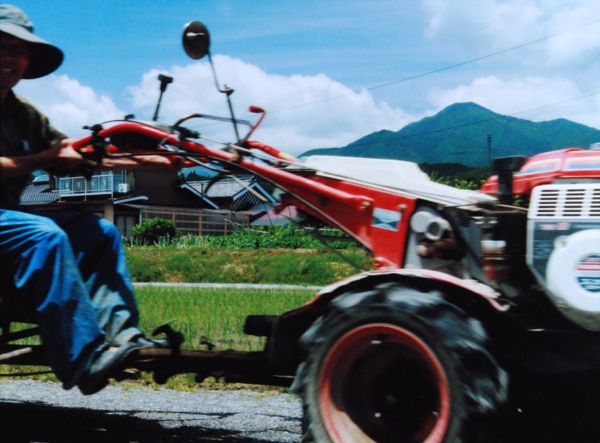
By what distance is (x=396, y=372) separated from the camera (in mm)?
3412

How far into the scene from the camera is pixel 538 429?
3.99m

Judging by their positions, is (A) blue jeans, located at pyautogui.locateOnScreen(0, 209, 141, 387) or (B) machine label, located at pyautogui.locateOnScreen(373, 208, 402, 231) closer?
(A) blue jeans, located at pyautogui.locateOnScreen(0, 209, 141, 387)

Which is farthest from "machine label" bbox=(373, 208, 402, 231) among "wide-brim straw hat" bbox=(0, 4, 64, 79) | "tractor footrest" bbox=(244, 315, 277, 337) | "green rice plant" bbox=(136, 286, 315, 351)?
"green rice plant" bbox=(136, 286, 315, 351)

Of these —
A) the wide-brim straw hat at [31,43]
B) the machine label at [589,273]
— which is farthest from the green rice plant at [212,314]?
the machine label at [589,273]

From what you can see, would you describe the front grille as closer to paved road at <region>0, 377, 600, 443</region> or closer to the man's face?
A: paved road at <region>0, 377, 600, 443</region>

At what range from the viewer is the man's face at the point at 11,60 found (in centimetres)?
414

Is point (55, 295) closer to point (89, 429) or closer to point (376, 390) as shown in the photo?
point (89, 429)

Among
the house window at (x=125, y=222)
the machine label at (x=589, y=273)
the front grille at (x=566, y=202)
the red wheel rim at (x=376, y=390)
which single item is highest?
the front grille at (x=566, y=202)

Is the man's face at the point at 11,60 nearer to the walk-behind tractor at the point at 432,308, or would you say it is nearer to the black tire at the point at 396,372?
the walk-behind tractor at the point at 432,308

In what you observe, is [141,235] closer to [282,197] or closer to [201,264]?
[201,264]

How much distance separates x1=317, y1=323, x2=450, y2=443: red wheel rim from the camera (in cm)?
332

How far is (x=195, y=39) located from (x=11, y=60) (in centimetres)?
114

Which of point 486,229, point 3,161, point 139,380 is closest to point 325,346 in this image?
point 486,229

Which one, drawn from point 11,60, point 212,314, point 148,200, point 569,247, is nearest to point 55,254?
point 11,60
